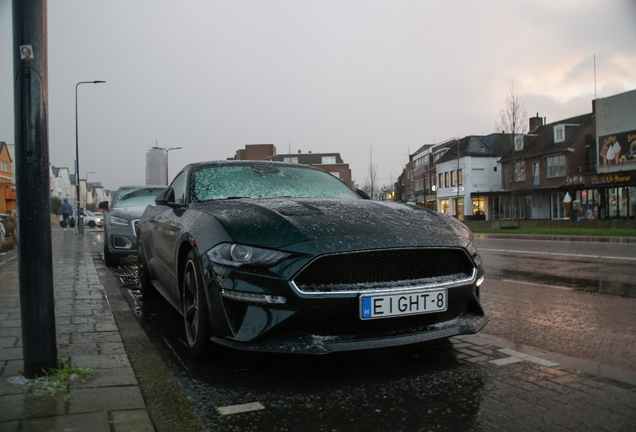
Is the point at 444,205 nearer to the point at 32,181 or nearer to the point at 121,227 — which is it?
the point at 121,227

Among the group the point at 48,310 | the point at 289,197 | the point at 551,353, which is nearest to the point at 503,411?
the point at 551,353

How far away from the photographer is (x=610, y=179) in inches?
1277

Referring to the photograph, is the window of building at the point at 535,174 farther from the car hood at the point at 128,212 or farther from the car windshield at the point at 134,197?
the car hood at the point at 128,212

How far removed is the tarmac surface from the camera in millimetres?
2350

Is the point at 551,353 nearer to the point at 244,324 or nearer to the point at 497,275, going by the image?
the point at 244,324

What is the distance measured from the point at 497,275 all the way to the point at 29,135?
6.87m

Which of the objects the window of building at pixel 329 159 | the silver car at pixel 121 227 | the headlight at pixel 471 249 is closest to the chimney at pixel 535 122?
the window of building at pixel 329 159

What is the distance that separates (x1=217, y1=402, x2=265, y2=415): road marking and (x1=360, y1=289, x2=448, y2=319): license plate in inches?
29.1

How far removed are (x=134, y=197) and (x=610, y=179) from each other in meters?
32.0

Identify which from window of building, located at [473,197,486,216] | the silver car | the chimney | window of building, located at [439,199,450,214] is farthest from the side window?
the chimney

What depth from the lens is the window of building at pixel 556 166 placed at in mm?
40531

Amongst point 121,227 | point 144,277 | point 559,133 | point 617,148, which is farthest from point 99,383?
point 559,133

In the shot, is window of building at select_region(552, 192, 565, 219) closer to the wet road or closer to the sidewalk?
the wet road

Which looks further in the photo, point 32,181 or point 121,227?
point 121,227
